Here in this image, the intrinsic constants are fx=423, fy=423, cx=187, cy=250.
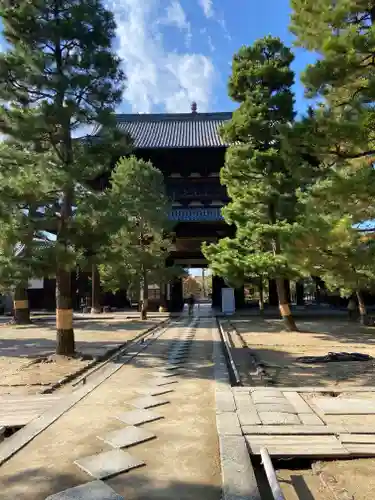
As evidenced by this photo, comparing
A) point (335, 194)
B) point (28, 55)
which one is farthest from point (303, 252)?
point (28, 55)

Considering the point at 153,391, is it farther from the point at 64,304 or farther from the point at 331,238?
the point at 331,238

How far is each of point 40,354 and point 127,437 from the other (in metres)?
6.50

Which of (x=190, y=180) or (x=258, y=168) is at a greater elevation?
(x=190, y=180)

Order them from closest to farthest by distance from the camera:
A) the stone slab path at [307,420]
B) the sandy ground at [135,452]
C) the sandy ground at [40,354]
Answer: the sandy ground at [135,452] → the stone slab path at [307,420] → the sandy ground at [40,354]

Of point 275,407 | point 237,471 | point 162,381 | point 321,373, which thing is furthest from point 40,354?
point 237,471

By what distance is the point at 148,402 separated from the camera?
5.38m

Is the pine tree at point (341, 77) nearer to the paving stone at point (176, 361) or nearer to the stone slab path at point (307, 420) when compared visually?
the stone slab path at point (307, 420)

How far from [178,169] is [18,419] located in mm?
22615

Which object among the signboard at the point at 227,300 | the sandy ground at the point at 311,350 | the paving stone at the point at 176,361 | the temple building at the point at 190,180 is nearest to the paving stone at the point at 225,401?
the sandy ground at the point at 311,350

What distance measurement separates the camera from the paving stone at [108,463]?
3291 millimetres

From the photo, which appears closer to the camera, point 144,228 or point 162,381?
point 162,381

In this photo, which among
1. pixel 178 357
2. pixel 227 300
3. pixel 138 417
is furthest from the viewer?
pixel 227 300

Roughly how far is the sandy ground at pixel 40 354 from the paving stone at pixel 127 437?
2.53 m

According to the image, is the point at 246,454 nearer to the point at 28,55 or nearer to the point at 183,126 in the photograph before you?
the point at 28,55
